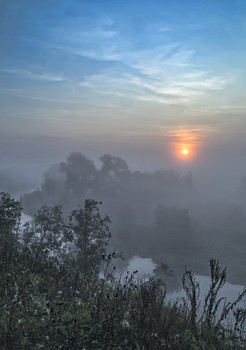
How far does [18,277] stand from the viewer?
28.0 feet

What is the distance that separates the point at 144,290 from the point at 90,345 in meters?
1.54

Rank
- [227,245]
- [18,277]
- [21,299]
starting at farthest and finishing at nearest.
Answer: [227,245], [18,277], [21,299]

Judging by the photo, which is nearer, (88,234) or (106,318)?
(106,318)

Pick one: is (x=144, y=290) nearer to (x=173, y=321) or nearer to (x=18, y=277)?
(x=173, y=321)

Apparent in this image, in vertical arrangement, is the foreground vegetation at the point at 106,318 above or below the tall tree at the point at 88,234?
below

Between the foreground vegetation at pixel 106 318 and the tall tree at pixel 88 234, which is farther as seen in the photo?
the tall tree at pixel 88 234

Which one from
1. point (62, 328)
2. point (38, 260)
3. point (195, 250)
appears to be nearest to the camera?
point (62, 328)

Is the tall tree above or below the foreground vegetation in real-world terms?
above

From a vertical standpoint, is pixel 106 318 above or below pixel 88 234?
below

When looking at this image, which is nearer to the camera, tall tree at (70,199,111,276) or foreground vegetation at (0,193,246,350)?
foreground vegetation at (0,193,246,350)

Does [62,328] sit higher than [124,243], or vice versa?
[124,243]

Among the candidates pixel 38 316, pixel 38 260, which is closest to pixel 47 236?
pixel 38 260

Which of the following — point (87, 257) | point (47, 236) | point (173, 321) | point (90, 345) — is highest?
point (47, 236)

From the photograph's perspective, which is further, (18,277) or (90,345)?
(18,277)
